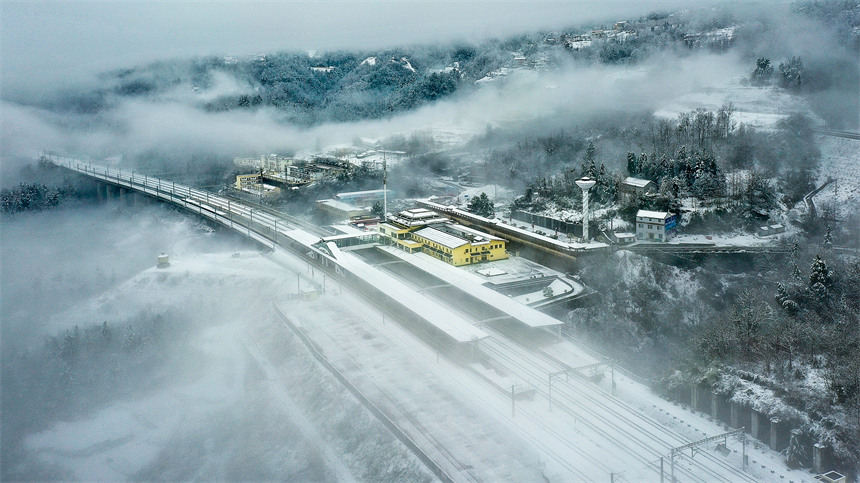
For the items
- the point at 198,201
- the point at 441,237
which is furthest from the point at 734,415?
the point at 198,201

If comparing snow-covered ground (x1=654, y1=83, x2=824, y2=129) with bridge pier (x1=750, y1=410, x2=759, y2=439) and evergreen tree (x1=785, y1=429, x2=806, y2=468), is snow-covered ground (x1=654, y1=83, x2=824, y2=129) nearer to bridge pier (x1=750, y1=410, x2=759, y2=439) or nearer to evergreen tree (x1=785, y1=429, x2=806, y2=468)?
bridge pier (x1=750, y1=410, x2=759, y2=439)

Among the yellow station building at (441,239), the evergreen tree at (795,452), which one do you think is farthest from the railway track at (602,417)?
the yellow station building at (441,239)

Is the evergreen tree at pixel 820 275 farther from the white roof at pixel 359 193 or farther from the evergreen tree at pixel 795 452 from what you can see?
the white roof at pixel 359 193

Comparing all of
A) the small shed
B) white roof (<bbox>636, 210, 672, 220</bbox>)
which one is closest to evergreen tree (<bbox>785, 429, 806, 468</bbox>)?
white roof (<bbox>636, 210, 672, 220</bbox>)

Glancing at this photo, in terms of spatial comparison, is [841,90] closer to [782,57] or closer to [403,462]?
[782,57]

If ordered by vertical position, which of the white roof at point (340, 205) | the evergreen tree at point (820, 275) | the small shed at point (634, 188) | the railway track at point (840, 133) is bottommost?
the white roof at point (340, 205)

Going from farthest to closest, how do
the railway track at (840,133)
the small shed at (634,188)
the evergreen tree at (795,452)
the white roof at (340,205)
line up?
the white roof at (340,205) < the railway track at (840,133) < the small shed at (634,188) < the evergreen tree at (795,452)

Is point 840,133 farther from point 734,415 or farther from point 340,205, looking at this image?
point 340,205
